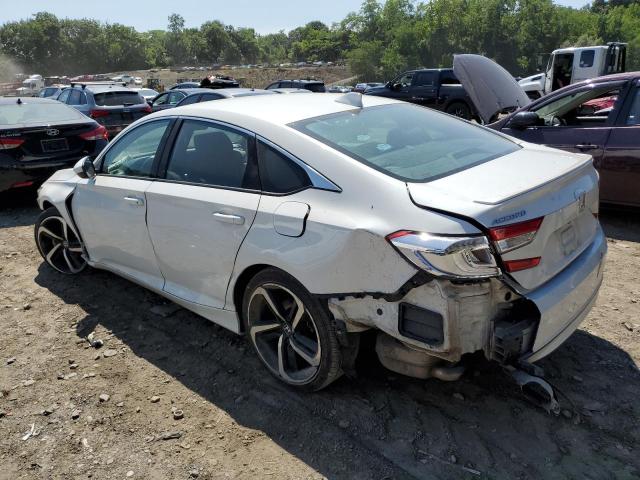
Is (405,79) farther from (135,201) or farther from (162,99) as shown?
(135,201)

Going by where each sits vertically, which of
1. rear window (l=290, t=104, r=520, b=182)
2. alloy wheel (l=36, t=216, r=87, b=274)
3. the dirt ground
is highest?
rear window (l=290, t=104, r=520, b=182)

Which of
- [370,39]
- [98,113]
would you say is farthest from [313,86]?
[370,39]

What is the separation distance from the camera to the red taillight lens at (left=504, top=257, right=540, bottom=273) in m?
2.19

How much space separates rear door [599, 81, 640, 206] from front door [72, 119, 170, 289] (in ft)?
14.1

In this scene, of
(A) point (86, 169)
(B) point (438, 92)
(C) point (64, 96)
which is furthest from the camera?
(B) point (438, 92)

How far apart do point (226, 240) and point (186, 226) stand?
0.38 metres

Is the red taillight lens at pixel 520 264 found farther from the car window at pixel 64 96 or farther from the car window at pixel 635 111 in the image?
the car window at pixel 64 96

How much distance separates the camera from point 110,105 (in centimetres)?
1168

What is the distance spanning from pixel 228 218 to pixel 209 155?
21.7 inches

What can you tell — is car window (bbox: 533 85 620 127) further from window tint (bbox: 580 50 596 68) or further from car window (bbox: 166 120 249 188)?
window tint (bbox: 580 50 596 68)

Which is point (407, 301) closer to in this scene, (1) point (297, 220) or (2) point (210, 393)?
(1) point (297, 220)

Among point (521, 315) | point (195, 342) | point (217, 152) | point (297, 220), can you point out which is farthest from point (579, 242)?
point (195, 342)

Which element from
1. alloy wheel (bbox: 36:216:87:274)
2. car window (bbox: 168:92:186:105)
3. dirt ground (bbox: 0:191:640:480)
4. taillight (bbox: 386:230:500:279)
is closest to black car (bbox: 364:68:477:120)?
car window (bbox: 168:92:186:105)

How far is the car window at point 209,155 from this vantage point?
2971 mm
